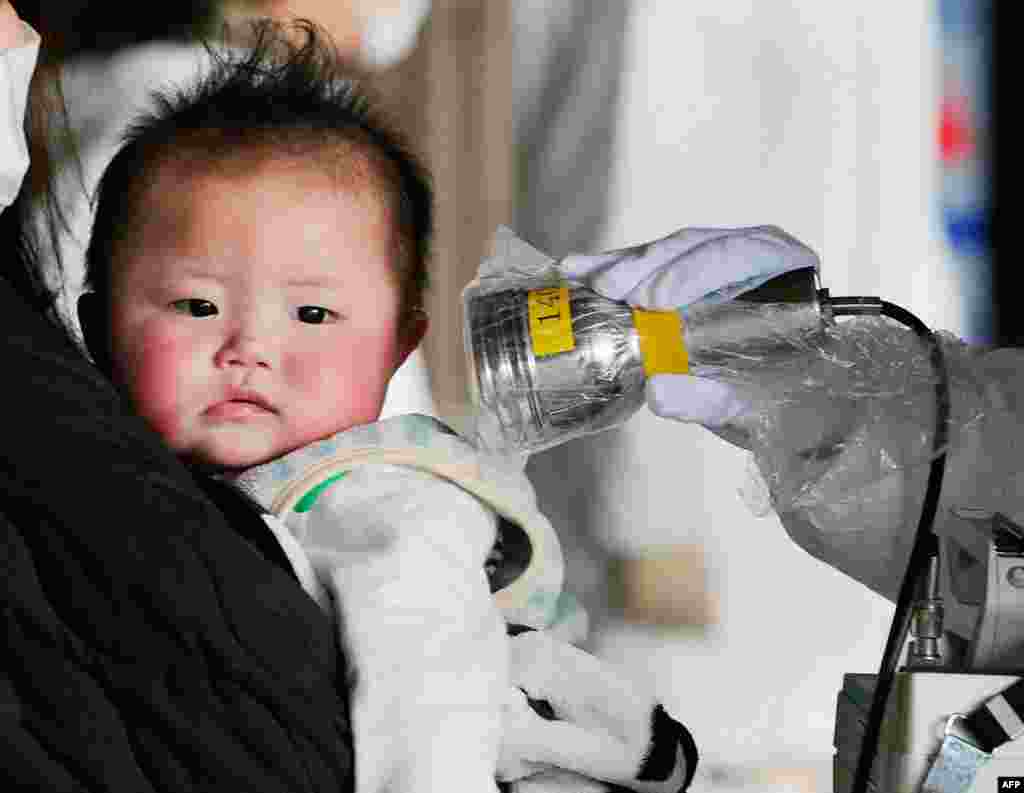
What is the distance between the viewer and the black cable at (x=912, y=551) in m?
0.95

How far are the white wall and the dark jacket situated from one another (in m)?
Result: 1.26

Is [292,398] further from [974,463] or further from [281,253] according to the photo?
[974,463]

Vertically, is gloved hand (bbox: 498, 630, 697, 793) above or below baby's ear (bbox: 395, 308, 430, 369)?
below

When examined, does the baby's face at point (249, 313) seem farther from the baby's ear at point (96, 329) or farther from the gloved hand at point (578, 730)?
the gloved hand at point (578, 730)

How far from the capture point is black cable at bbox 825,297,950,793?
3.11ft

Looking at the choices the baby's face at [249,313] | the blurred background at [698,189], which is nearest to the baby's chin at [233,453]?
the baby's face at [249,313]

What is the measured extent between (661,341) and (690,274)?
5 centimetres

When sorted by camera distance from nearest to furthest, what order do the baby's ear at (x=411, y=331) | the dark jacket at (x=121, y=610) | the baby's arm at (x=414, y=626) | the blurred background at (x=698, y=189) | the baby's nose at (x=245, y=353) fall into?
1. the dark jacket at (x=121, y=610)
2. the baby's arm at (x=414, y=626)
3. the baby's nose at (x=245, y=353)
4. the baby's ear at (x=411, y=331)
5. the blurred background at (x=698, y=189)

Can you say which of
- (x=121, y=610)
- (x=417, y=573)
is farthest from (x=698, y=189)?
(x=121, y=610)

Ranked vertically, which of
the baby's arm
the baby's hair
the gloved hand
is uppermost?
the baby's hair

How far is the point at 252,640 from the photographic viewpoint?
0.84 m

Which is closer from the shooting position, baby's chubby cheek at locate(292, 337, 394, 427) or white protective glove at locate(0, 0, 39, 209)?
white protective glove at locate(0, 0, 39, 209)

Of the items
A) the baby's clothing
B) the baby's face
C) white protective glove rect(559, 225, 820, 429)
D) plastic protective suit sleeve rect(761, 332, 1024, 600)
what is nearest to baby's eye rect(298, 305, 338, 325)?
the baby's face

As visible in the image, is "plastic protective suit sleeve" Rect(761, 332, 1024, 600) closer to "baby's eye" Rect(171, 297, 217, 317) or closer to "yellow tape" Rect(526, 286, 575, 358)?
"yellow tape" Rect(526, 286, 575, 358)
